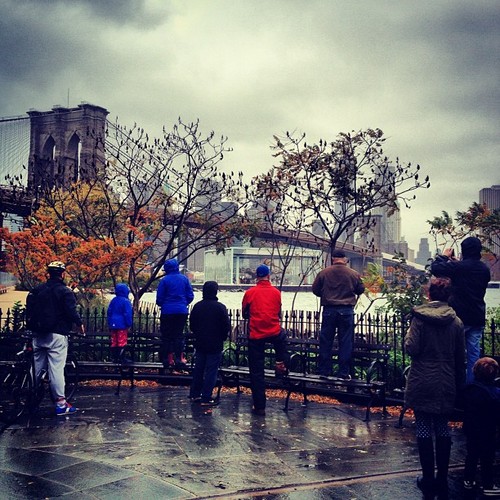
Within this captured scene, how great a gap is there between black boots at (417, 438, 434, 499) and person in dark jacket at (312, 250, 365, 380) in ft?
11.0

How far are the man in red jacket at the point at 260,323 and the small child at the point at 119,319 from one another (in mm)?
2847

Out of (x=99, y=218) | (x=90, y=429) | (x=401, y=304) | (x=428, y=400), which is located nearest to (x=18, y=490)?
(x=90, y=429)

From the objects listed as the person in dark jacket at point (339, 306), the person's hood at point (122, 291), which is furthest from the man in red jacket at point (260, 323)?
the person's hood at point (122, 291)

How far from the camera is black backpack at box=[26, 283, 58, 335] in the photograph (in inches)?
297

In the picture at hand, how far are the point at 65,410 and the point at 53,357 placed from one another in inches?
27.6

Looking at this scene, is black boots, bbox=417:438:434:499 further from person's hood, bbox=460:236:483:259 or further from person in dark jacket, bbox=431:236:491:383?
person's hood, bbox=460:236:483:259

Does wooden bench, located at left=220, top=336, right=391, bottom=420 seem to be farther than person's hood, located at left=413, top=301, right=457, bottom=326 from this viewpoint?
Yes

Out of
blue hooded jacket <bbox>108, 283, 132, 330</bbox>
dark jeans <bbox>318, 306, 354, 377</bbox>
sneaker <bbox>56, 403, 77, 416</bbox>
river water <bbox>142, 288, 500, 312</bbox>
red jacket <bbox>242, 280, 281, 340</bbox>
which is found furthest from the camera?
river water <bbox>142, 288, 500, 312</bbox>

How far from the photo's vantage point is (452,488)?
203 inches

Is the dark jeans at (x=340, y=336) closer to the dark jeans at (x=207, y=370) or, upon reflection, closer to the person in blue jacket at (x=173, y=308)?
the dark jeans at (x=207, y=370)

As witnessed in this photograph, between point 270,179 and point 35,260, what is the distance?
7.06 m

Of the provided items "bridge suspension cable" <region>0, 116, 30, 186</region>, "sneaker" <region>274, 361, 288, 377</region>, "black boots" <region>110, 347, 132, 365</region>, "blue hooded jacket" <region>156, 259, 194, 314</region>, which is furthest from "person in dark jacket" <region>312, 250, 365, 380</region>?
"bridge suspension cable" <region>0, 116, 30, 186</region>

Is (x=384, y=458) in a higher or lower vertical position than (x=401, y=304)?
lower

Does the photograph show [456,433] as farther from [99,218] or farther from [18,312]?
[99,218]
